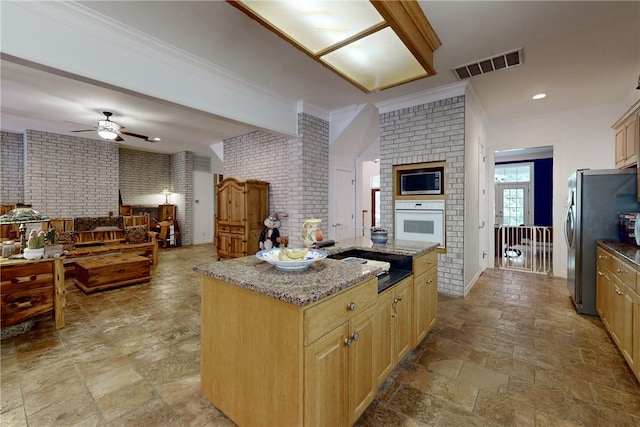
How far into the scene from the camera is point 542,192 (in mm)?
7977

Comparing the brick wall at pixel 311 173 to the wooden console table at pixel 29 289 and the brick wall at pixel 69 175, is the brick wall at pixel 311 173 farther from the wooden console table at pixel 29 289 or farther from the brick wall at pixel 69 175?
the brick wall at pixel 69 175

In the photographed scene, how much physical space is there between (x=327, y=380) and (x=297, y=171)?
3.90 metres

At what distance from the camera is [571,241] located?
3.50 metres

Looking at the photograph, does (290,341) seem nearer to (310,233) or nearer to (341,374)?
(341,374)

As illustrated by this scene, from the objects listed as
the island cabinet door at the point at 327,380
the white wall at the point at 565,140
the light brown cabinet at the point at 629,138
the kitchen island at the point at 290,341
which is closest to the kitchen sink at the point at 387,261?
the kitchen island at the point at 290,341

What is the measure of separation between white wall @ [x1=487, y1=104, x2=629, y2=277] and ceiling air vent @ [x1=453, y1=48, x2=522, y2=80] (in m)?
2.51

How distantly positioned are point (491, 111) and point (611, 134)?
187 centimetres

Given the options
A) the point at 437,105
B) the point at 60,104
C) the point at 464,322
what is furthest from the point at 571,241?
the point at 60,104

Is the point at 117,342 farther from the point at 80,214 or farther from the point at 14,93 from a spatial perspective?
the point at 80,214

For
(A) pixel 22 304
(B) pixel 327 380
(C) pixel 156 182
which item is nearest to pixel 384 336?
(B) pixel 327 380

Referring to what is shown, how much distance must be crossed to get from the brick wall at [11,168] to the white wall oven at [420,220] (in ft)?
28.3

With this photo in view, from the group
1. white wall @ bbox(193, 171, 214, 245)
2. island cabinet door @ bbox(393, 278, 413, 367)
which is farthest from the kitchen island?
white wall @ bbox(193, 171, 214, 245)

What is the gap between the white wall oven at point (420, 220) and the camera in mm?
4094

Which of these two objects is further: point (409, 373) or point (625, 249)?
point (625, 249)
